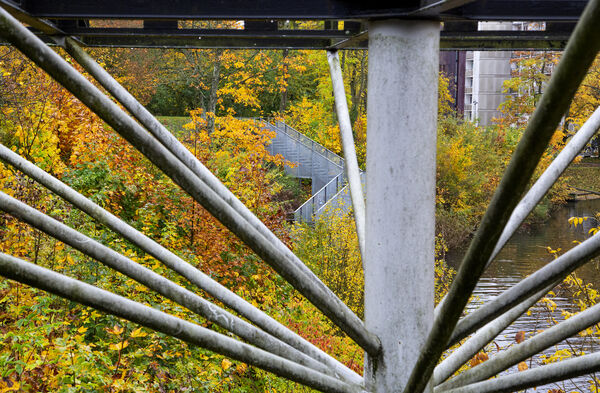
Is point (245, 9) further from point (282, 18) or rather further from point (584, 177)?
point (584, 177)

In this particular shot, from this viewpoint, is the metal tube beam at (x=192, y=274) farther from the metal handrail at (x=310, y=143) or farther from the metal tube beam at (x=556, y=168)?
the metal handrail at (x=310, y=143)

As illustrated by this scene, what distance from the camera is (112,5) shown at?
9.40 feet

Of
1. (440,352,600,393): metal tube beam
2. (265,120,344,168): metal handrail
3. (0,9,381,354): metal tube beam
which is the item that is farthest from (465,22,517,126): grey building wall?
(0,9,381,354): metal tube beam

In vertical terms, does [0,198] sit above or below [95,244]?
above

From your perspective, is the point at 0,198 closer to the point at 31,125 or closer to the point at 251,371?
the point at 251,371

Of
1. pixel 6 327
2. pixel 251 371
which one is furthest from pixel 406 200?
pixel 251 371

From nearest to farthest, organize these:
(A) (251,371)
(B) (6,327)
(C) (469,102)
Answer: (B) (6,327), (A) (251,371), (C) (469,102)

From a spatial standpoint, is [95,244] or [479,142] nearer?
[95,244]

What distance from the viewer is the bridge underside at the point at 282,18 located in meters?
2.58

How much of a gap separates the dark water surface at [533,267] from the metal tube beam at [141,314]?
1141 cm

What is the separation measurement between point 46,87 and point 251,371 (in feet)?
26.7

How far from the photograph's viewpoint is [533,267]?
21.5 meters

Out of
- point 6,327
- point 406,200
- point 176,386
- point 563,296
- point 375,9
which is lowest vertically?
point 563,296

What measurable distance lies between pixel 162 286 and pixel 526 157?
120cm
